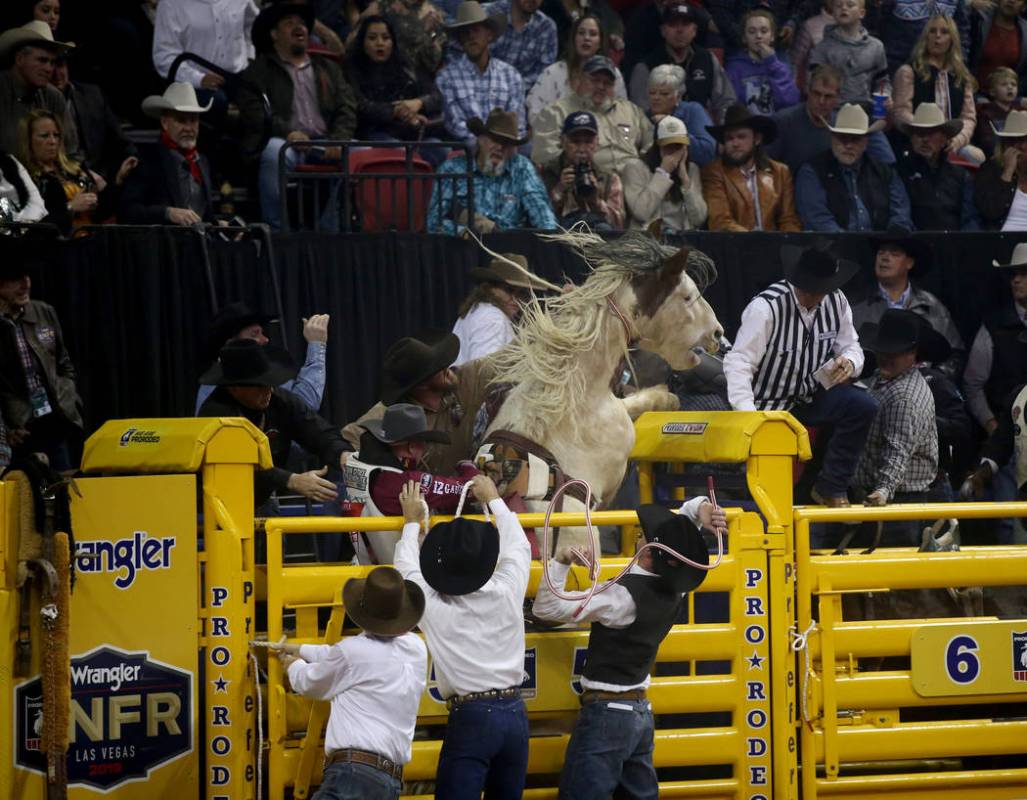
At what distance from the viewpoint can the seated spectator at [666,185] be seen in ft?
31.7

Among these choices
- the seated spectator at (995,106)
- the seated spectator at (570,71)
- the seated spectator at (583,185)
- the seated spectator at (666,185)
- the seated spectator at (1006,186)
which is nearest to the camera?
the seated spectator at (583,185)

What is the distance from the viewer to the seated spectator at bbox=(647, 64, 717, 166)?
10320mm

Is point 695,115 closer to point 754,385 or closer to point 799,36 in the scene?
point 799,36

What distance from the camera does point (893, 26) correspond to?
12117 mm

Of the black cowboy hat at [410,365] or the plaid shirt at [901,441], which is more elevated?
the black cowboy hat at [410,365]

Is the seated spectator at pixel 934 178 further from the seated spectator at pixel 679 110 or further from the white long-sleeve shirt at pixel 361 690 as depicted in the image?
the white long-sleeve shirt at pixel 361 690

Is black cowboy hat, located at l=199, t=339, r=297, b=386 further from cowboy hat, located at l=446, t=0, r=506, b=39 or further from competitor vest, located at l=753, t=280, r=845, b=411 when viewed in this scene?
cowboy hat, located at l=446, t=0, r=506, b=39

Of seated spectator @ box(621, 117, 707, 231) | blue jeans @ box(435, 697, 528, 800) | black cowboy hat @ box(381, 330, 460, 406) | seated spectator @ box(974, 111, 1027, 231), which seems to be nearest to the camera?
blue jeans @ box(435, 697, 528, 800)

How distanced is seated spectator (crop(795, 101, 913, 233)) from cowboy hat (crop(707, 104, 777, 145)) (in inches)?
13.8

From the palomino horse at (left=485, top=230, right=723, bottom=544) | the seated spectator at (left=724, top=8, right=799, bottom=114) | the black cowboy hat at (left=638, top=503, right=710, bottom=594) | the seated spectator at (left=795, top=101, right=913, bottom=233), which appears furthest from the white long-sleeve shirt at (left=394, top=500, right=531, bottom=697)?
the seated spectator at (left=724, top=8, right=799, bottom=114)

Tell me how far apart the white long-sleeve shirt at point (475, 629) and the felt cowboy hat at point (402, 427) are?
0.49 metres

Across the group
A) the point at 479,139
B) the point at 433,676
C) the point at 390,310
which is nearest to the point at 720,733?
the point at 433,676

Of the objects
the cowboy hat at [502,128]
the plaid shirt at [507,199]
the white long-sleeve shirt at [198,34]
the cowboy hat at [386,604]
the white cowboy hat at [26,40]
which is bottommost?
the cowboy hat at [386,604]

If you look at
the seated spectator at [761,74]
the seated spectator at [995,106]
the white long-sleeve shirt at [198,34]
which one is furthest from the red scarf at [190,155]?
the seated spectator at [995,106]
